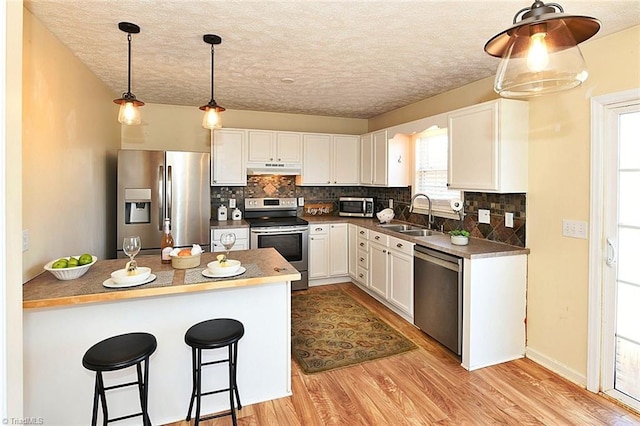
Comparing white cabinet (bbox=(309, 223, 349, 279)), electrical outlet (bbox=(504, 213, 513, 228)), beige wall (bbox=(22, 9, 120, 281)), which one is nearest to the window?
electrical outlet (bbox=(504, 213, 513, 228))

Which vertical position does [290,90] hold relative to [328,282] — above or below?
above

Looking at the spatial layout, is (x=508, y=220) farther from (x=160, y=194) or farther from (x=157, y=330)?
(x=160, y=194)

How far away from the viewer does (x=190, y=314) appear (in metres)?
2.18

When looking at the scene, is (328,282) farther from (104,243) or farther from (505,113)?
(505,113)

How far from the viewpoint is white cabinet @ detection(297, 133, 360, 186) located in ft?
16.2

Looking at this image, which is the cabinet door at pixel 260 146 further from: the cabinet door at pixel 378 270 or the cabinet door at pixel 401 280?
the cabinet door at pixel 401 280

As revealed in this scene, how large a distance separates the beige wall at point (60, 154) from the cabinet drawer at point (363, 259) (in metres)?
2.95

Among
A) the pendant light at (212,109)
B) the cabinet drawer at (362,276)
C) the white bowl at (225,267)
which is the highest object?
the pendant light at (212,109)

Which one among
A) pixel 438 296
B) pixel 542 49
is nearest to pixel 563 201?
pixel 438 296

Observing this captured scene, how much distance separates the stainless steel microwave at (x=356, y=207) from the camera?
16.6ft

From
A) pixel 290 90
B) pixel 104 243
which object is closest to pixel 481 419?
pixel 290 90

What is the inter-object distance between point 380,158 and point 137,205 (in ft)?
9.90

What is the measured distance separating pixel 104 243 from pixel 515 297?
3.95 meters

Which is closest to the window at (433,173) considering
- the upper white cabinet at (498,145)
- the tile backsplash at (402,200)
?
the tile backsplash at (402,200)
